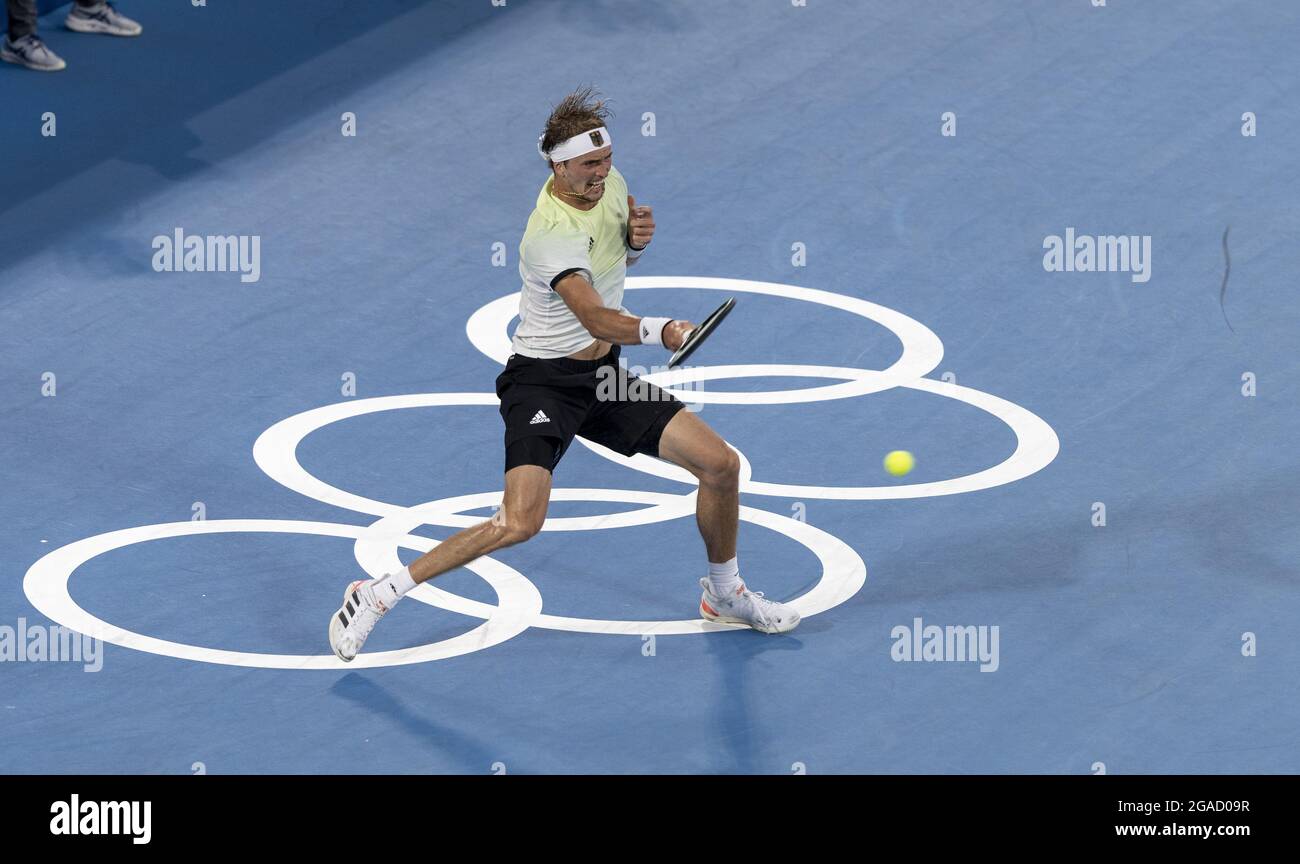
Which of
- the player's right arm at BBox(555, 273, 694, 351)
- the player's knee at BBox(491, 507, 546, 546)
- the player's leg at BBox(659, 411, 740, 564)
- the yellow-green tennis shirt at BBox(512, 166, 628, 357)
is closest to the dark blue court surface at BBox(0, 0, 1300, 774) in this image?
the player's leg at BBox(659, 411, 740, 564)

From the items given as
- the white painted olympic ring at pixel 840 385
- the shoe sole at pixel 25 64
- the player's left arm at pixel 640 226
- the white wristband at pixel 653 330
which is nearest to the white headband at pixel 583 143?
the player's left arm at pixel 640 226

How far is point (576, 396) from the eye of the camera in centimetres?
1086

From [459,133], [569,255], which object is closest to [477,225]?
[459,133]

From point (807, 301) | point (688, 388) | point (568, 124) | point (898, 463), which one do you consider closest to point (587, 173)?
point (568, 124)

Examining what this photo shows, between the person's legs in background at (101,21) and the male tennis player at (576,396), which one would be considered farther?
the person's legs in background at (101,21)

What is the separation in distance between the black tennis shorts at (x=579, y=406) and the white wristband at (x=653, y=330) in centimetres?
78

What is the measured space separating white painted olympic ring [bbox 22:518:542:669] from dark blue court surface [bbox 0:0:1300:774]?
1.2 inches

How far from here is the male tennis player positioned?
10.5 m

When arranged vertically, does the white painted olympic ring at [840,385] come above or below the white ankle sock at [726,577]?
above

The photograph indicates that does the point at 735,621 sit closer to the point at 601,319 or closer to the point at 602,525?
the point at 602,525

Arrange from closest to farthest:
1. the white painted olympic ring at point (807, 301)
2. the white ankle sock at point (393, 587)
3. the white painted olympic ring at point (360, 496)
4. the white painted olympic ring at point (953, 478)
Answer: the white ankle sock at point (393, 587)
the white painted olympic ring at point (360, 496)
the white painted olympic ring at point (953, 478)
the white painted olympic ring at point (807, 301)

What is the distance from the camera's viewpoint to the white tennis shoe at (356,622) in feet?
35.2

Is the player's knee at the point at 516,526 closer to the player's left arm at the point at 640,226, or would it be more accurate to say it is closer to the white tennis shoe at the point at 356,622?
the white tennis shoe at the point at 356,622

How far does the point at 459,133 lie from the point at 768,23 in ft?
9.93
